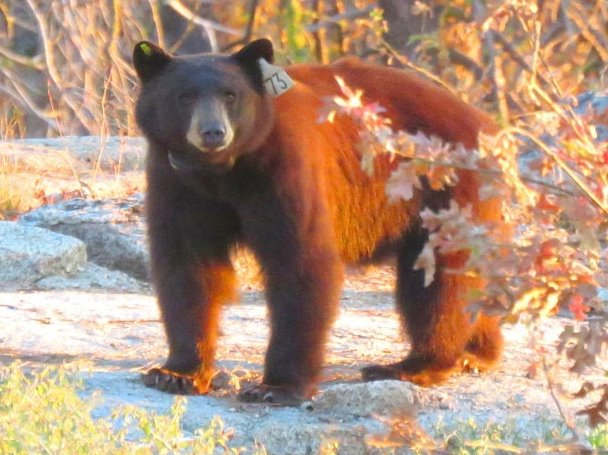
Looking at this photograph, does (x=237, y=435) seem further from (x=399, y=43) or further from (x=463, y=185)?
(x=399, y=43)

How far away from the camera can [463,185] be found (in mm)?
6336

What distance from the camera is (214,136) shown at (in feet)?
18.4

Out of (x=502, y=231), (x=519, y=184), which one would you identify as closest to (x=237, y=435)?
(x=502, y=231)

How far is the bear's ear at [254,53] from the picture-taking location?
19.6 ft

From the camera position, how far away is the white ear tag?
5.75 meters

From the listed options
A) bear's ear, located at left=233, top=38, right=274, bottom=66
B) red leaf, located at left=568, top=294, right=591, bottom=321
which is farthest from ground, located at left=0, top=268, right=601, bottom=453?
red leaf, located at left=568, top=294, right=591, bottom=321

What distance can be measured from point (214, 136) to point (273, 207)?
0.39 m

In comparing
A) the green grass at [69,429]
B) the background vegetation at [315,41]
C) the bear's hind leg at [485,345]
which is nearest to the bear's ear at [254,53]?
the bear's hind leg at [485,345]

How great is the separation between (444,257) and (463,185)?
0.34 metres

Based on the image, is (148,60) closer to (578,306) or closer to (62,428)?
(62,428)

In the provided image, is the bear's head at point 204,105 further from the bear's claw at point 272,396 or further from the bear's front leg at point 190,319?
the bear's claw at point 272,396

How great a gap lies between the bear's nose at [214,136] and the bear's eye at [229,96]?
0.72ft

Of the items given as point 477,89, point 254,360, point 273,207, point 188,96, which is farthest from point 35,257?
point 477,89

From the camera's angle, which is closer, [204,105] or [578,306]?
[578,306]
